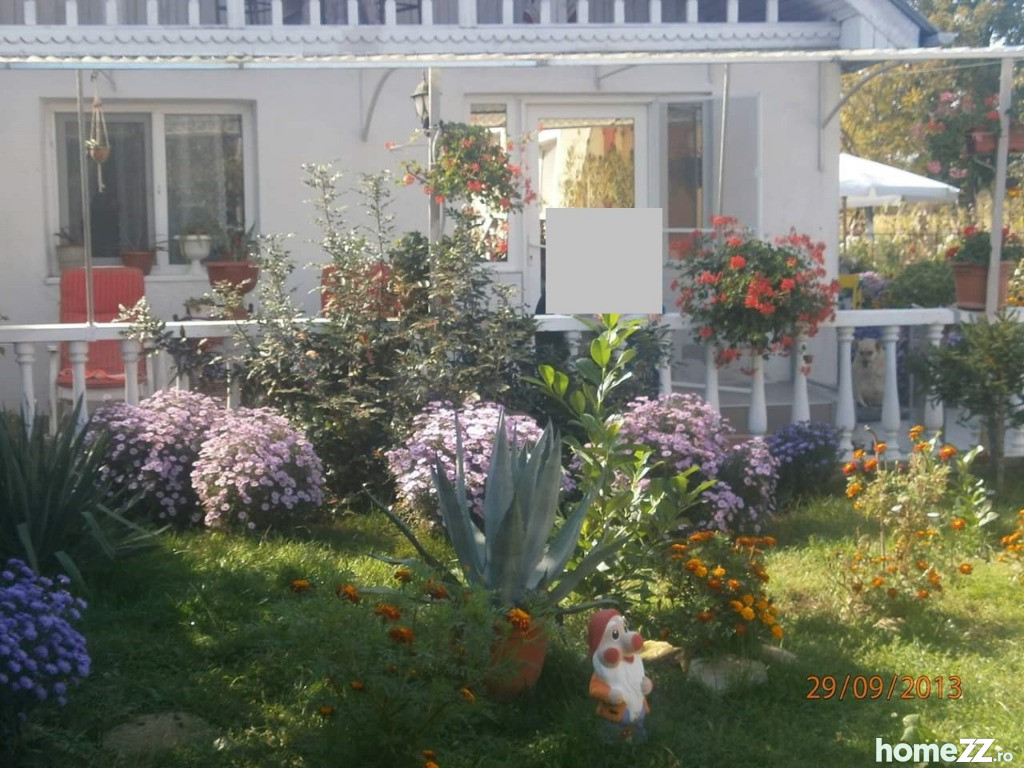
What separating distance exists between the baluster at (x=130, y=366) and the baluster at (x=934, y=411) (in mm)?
4588

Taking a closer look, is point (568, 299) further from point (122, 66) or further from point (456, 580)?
point (122, 66)

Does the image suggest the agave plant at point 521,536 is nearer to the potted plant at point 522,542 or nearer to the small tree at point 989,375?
the potted plant at point 522,542

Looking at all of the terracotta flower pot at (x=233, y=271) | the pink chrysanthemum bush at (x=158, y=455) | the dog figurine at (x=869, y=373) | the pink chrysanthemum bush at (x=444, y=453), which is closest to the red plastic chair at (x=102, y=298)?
the terracotta flower pot at (x=233, y=271)

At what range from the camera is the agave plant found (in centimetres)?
432

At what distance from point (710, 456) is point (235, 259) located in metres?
4.71

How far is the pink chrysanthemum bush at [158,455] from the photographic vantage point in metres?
6.14

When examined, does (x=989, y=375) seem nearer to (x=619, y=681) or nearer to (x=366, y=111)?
(x=619, y=681)

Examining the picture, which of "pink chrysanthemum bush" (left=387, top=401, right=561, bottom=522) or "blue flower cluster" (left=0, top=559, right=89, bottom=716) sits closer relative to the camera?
"blue flower cluster" (left=0, top=559, right=89, bottom=716)

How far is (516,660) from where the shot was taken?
3.98m

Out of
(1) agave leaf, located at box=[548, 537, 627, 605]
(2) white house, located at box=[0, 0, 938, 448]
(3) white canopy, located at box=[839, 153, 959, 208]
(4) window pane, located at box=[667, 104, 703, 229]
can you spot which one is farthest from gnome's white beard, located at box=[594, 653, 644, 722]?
(3) white canopy, located at box=[839, 153, 959, 208]

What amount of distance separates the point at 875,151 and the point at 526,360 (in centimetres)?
1762

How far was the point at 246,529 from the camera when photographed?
19.7 feet

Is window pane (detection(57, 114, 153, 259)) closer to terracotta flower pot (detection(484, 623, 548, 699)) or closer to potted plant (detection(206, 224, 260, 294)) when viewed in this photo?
potted plant (detection(206, 224, 260, 294))
